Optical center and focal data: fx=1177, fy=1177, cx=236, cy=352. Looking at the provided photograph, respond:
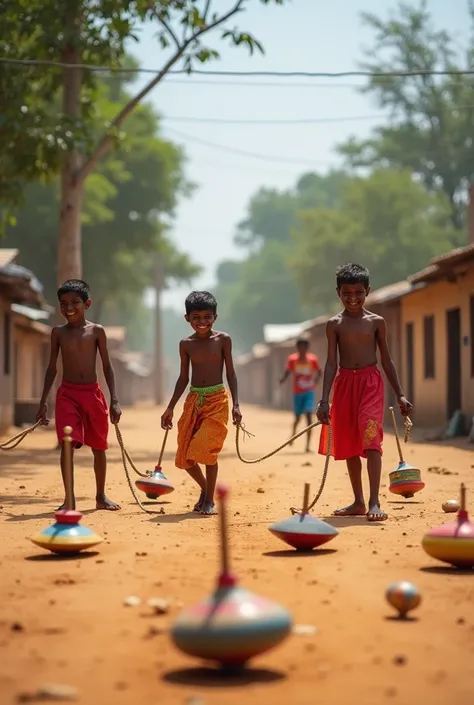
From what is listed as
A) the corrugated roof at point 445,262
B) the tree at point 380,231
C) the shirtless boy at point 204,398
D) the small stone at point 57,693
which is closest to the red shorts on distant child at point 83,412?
the shirtless boy at point 204,398

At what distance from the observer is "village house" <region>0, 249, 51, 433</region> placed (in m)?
21.1

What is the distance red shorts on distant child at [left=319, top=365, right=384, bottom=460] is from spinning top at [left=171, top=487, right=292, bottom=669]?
15.6 feet

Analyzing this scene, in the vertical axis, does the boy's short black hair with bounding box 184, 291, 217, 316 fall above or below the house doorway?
above

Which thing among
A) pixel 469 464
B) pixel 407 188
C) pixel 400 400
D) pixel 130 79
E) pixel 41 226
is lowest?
pixel 469 464

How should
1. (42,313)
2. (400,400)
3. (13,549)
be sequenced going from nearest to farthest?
(13,549)
(400,400)
(42,313)

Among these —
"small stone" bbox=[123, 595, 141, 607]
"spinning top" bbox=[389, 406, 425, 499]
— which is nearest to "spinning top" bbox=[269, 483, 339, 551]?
"small stone" bbox=[123, 595, 141, 607]

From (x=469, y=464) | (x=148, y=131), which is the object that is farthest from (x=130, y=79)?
(x=469, y=464)

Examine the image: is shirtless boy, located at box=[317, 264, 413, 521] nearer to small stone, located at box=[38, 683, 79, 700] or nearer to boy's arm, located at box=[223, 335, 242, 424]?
boy's arm, located at box=[223, 335, 242, 424]

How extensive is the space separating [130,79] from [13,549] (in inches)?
1851

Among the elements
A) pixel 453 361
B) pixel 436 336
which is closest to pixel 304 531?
pixel 453 361

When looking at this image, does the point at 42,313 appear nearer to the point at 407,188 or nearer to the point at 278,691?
the point at 407,188

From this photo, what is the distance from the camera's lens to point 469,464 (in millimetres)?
14523

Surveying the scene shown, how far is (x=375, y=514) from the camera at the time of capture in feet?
27.9

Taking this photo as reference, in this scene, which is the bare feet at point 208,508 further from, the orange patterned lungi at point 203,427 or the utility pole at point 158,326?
the utility pole at point 158,326
